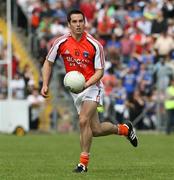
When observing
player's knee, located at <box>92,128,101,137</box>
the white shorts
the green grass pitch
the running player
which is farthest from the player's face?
the green grass pitch

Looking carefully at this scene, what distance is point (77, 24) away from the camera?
12.7m

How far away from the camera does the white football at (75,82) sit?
12.4 meters

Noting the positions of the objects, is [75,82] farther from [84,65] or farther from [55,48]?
[55,48]

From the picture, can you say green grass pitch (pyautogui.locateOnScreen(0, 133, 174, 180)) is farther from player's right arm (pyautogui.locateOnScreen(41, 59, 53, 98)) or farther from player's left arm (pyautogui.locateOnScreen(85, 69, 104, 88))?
player's left arm (pyautogui.locateOnScreen(85, 69, 104, 88))

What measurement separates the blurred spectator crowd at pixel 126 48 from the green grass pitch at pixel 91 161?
6.45 m

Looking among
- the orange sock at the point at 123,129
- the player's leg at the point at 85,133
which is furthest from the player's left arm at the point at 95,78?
the orange sock at the point at 123,129

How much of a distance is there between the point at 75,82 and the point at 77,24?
895mm

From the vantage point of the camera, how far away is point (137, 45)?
3097cm

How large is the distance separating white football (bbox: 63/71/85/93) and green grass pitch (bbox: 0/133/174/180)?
1226 mm

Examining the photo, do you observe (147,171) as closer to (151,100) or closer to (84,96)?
(84,96)

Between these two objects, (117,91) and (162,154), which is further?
(117,91)

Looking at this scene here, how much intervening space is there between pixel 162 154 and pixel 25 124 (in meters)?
11.6

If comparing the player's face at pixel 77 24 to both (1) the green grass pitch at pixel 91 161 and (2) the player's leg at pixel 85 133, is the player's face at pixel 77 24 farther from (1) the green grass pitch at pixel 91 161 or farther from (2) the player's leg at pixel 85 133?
(1) the green grass pitch at pixel 91 161

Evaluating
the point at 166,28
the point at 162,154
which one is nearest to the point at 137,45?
the point at 166,28
